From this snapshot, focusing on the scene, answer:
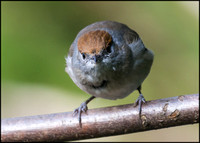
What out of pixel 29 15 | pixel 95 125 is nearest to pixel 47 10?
pixel 29 15

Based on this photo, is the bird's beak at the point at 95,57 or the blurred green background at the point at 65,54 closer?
the bird's beak at the point at 95,57

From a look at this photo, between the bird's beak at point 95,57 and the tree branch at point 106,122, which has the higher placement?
the bird's beak at point 95,57

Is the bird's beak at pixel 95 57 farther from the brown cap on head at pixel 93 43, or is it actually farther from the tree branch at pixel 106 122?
the tree branch at pixel 106 122

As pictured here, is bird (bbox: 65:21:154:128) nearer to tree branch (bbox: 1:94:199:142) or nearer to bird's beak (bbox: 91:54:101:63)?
bird's beak (bbox: 91:54:101:63)

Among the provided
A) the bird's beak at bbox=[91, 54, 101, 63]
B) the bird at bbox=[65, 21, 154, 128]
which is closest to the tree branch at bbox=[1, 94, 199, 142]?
the bird at bbox=[65, 21, 154, 128]

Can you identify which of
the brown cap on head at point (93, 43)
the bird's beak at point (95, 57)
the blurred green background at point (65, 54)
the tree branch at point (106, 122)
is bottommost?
the tree branch at point (106, 122)

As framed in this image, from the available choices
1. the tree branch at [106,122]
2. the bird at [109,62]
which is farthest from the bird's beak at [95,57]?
the tree branch at [106,122]

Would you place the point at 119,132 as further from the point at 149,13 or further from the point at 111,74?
the point at 149,13

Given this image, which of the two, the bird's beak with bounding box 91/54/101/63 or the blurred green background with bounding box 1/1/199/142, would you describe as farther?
the blurred green background with bounding box 1/1/199/142
